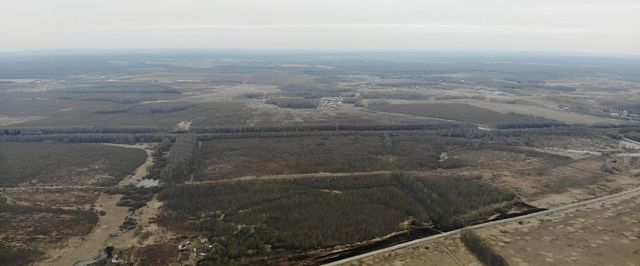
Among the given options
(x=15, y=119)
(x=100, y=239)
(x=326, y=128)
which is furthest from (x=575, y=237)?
(x=15, y=119)

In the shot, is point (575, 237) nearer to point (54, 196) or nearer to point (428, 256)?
point (428, 256)

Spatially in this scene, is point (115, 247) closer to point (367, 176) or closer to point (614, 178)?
point (367, 176)

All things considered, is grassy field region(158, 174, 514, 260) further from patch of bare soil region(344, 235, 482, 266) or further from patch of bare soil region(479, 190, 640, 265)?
patch of bare soil region(479, 190, 640, 265)

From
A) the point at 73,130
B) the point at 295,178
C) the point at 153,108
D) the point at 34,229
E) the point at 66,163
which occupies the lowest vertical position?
the point at 34,229

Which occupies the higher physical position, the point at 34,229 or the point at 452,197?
the point at 452,197

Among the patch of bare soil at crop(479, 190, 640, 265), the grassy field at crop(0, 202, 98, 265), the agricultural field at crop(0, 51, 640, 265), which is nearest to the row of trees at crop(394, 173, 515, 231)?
the agricultural field at crop(0, 51, 640, 265)

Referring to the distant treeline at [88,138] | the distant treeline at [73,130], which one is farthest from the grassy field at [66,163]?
the distant treeline at [73,130]
